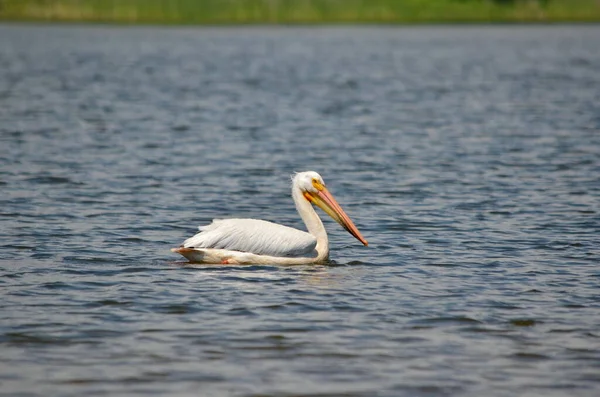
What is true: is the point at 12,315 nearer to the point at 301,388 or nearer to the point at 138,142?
the point at 301,388

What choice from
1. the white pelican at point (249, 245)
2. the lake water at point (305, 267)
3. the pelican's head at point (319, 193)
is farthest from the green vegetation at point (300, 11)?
the white pelican at point (249, 245)

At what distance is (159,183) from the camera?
55.9 feet

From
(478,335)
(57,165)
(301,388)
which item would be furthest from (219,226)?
(57,165)

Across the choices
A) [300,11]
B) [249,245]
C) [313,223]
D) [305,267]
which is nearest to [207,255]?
[249,245]

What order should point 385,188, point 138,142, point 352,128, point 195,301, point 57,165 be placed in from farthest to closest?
1. point 352,128
2. point 138,142
3. point 57,165
4. point 385,188
5. point 195,301

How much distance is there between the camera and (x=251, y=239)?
11102 mm

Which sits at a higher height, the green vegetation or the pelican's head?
the pelican's head

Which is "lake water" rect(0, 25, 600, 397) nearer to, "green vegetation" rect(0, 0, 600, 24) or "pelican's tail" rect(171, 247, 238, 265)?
"pelican's tail" rect(171, 247, 238, 265)

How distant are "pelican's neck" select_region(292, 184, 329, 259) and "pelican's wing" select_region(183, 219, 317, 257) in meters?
0.27

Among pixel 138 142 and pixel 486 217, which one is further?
pixel 138 142

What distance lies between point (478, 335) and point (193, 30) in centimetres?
7789

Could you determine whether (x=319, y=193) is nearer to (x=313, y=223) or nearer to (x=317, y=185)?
(x=317, y=185)

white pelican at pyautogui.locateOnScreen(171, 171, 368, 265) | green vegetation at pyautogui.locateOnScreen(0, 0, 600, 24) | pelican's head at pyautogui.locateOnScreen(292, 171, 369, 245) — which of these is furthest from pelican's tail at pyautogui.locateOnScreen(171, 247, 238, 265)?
green vegetation at pyautogui.locateOnScreen(0, 0, 600, 24)

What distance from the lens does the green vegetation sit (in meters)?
80.2
